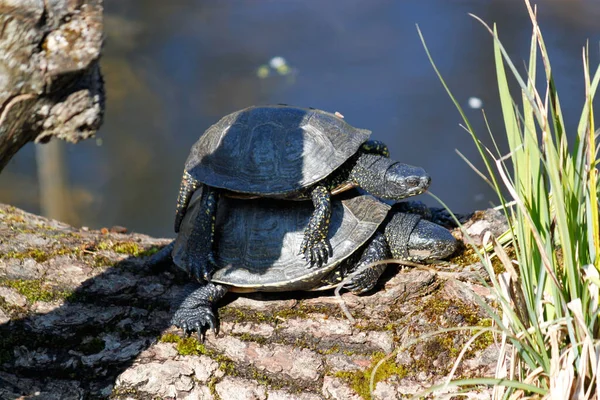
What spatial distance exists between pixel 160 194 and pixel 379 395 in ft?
15.3

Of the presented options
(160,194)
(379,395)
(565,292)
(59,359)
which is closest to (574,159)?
(565,292)

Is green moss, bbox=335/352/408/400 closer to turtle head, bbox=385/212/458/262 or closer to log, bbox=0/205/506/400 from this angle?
log, bbox=0/205/506/400

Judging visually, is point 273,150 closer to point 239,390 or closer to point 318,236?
point 318,236

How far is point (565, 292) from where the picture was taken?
1.71m

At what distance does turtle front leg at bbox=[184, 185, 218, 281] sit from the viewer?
101 inches

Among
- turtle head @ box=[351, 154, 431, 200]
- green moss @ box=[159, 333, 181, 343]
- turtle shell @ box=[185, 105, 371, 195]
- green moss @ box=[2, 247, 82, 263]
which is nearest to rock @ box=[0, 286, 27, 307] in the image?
green moss @ box=[2, 247, 82, 263]

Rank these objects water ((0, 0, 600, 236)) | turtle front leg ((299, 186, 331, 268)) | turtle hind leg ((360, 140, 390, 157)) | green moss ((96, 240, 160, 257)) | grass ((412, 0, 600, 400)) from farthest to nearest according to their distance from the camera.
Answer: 1. water ((0, 0, 600, 236))
2. green moss ((96, 240, 160, 257))
3. turtle hind leg ((360, 140, 390, 157))
4. turtle front leg ((299, 186, 331, 268))
5. grass ((412, 0, 600, 400))

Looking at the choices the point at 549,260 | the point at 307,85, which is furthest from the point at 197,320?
the point at 307,85

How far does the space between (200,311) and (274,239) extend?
1.38ft

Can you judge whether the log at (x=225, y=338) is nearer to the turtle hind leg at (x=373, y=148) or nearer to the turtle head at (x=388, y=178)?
the turtle head at (x=388, y=178)

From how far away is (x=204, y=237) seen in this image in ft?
8.48

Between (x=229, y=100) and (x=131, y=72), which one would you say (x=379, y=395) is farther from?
(x=131, y=72)

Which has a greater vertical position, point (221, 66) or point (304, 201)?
point (221, 66)

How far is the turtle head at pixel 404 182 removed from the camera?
2543 millimetres
